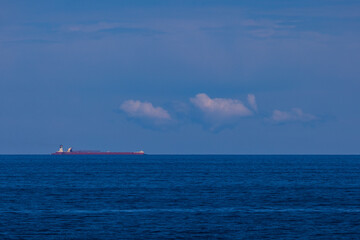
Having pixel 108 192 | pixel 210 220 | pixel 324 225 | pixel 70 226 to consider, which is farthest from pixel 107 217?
pixel 108 192

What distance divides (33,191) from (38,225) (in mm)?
34896

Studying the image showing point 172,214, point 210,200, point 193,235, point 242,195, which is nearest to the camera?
point 193,235

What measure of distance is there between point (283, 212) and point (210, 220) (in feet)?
32.4

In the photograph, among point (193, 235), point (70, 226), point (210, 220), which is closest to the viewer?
point (193, 235)

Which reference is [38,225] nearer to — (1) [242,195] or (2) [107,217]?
(2) [107,217]

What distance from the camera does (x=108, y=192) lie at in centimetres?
8362

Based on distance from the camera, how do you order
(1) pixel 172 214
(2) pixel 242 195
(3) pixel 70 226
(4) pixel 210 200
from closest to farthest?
(3) pixel 70 226 < (1) pixel 172 214 < (4) pixel 210 200 < (2) pixel 242 195

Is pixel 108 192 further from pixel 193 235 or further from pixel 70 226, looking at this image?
pixel 193 235

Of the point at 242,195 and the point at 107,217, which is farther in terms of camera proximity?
the point at 242,195

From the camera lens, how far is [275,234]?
47.9 meters

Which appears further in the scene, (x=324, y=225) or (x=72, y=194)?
(x=72, y=194)

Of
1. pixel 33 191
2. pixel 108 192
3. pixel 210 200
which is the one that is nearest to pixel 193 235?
pixel 210 200

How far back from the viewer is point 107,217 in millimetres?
56281

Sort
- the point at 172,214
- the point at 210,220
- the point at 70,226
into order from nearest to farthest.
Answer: the point at 70,226, the point at 210,220, the point at 172,214
